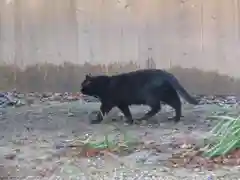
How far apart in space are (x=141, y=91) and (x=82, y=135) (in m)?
0.79

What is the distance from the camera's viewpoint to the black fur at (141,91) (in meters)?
5.45

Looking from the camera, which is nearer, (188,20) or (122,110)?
(122,110)

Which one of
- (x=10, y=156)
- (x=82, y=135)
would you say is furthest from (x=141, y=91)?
(x=10, y=156)

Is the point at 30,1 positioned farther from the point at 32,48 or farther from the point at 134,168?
the point at 134,168

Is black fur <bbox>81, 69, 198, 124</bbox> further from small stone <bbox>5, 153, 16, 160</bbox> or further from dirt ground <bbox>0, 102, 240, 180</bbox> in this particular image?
small stone <bbox>5, 153, 16, 160</bbox>

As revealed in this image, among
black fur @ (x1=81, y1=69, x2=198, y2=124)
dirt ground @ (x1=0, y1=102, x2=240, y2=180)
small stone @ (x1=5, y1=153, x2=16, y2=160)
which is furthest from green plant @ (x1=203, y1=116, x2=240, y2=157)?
black fur @ (x1=81, y1=69, x2=198, y2=124)

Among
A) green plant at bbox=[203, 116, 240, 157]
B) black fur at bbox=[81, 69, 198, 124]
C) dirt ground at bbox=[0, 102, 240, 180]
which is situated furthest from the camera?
black fur at bbox=[81, 69, 198, 124]

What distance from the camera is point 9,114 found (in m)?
5.80

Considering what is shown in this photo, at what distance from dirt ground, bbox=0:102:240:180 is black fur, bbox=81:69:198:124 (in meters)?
0.15

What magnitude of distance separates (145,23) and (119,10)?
0.27 m

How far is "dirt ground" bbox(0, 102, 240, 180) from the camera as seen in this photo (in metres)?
3.74

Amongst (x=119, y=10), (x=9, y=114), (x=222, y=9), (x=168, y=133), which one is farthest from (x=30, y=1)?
(x=168, y=133)

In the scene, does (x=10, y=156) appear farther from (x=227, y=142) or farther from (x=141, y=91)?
(x=141, y=91)

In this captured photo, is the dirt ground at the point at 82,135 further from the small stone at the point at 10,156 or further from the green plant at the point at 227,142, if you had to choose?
the green plant at the point at 227,142
